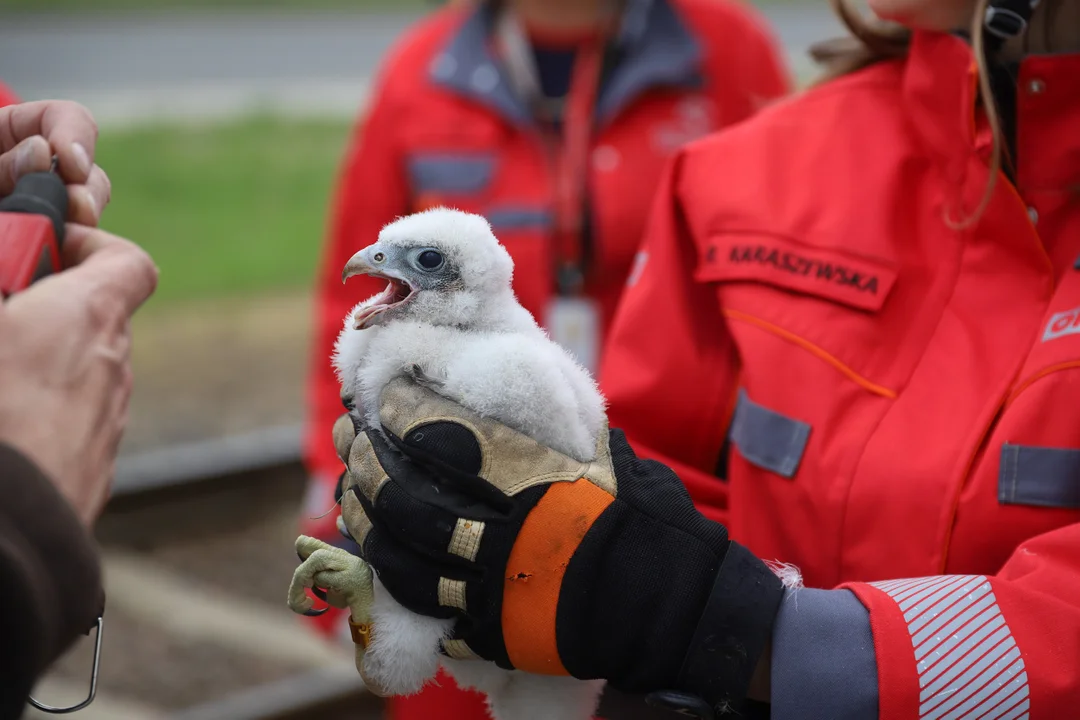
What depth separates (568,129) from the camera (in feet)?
9.97

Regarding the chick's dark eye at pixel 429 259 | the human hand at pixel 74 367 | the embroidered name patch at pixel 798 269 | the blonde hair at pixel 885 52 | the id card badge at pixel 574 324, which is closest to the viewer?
the human hand at pixel 74 367

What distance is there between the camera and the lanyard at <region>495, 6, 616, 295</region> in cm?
299

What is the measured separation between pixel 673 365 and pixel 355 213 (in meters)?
1.53

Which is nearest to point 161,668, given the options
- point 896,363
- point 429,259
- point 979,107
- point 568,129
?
point 568,129

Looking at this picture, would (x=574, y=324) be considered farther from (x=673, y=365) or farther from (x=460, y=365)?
(x=460, y=365)

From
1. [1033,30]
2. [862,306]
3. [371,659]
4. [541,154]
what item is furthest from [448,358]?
[541,154]

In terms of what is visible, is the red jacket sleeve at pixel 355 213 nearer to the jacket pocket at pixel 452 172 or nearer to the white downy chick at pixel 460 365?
the jacket pocket at pixel 452 172

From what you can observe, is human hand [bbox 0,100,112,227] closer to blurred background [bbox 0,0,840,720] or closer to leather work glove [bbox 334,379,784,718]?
blurred background [bbox 0,0,840,720]

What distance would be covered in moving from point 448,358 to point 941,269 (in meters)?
0.78

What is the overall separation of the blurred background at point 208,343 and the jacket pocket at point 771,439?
39.6 inches

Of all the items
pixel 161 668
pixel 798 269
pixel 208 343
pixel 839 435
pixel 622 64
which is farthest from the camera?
pixel 208 343

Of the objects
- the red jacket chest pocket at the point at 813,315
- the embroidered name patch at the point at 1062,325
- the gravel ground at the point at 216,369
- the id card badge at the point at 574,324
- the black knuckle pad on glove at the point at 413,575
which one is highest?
the embroidered name patch at the point at 1062,325

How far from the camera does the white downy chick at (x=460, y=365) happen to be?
4.35ft

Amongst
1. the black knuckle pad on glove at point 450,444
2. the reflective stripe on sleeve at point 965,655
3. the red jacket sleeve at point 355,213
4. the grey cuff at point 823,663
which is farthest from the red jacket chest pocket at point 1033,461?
the red jacket sleeve at point 355,213
